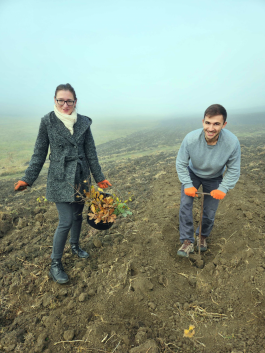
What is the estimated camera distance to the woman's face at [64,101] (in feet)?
7.74

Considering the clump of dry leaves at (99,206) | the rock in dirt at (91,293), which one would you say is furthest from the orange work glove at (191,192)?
the rock in dirt at (91,293)

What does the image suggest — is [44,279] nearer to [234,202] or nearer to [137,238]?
[137,238]

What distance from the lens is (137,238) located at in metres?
3.58

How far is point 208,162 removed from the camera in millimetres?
2865

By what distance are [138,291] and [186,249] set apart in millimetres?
971

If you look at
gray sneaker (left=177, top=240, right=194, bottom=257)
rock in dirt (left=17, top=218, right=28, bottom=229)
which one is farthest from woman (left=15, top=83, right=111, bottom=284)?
rock in dirt (left=17, top=218, right=28, bottom=229)

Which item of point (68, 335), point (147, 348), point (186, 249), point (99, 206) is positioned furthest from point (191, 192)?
point (68, 335)

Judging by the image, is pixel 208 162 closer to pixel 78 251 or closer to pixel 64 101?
pixel 64 101

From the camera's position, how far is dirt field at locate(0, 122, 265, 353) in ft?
6.53

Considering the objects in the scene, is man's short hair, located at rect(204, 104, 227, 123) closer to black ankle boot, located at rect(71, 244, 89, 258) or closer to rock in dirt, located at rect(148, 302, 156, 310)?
rock in dirt, located at rect(148, 302, 156, 310)

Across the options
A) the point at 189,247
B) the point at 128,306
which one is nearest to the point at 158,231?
the point at 189,247

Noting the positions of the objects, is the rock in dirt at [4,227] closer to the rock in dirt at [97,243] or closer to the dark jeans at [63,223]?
the rock in dirt at [97,243]

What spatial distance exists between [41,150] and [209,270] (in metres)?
2.52

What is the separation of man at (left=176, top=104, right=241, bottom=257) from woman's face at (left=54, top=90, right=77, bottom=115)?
145 centimetres
